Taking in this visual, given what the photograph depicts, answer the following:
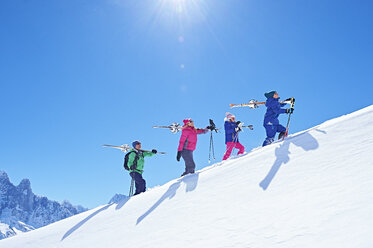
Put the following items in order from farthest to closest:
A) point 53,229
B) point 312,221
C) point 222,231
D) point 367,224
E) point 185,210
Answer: point 53,229 → point 185,210 → point 222,231 → point 312,221 → point 367,224

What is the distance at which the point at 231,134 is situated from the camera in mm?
9984

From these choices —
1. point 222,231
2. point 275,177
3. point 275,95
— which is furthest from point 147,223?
point 275,95

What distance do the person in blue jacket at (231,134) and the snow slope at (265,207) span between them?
318 centimetres

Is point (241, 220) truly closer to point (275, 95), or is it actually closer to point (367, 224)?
point (367, 224)

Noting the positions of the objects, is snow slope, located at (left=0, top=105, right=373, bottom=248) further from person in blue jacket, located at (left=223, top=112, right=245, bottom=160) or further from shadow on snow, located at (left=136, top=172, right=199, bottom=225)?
person in blue jacket, located at (left=223, top=112, right=245, bottom=160)

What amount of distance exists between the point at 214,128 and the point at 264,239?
8155 millimetres

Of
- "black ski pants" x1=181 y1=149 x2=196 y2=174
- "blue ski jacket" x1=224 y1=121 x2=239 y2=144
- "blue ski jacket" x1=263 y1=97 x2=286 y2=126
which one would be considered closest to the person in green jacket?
"black ski pants" x1=181 y1=149 x2=196 y2=174

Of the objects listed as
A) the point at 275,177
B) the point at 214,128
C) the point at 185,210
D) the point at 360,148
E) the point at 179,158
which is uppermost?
the point at 214,128

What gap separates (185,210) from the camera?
16.4 feet

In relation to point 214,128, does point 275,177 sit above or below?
below

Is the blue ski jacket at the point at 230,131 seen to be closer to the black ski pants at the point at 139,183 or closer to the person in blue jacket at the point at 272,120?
the person in blue jacket at the point at 272,120

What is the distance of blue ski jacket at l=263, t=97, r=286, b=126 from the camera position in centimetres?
920

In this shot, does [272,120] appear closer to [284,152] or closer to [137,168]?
[284,152]

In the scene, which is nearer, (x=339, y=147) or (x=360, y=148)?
(x=360, y=148)
